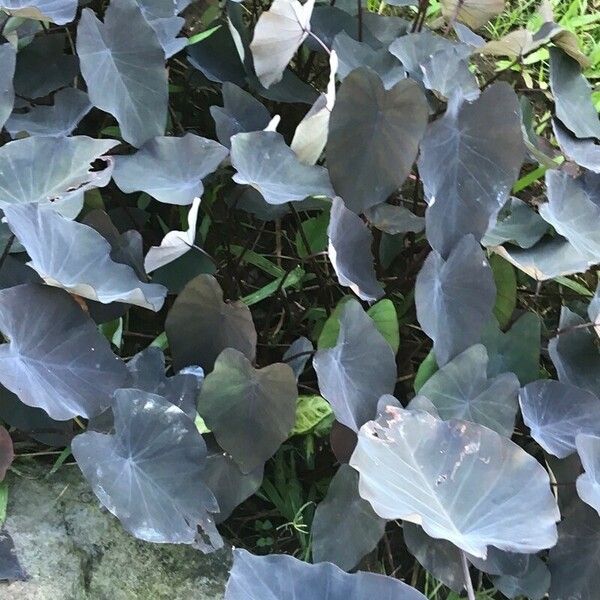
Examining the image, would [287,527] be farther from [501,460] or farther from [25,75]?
[25,75]

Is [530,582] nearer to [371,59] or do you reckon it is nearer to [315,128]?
[315,128]

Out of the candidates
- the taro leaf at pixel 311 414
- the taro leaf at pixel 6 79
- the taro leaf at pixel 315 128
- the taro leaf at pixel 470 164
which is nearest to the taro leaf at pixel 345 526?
the taro leaf at pixel 311 414

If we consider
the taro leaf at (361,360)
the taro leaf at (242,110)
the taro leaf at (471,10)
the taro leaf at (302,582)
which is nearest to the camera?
the taro leaf at (302,582)

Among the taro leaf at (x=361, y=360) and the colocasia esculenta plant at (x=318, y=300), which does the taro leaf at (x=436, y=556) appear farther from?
the taro leaf at (x=361, y=360)

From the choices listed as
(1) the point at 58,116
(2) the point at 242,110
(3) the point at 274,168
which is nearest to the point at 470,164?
(3) the point at 274,168

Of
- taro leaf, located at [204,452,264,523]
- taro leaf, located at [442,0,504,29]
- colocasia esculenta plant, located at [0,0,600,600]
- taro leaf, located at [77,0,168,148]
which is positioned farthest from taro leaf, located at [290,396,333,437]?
taro leaf, located at [442,0,504,29]
